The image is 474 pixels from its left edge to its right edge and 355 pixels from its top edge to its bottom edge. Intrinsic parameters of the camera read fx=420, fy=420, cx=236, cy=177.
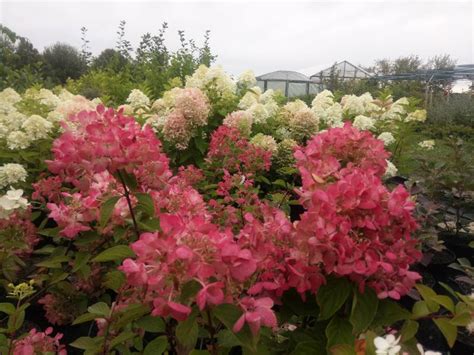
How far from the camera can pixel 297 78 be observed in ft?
69.2

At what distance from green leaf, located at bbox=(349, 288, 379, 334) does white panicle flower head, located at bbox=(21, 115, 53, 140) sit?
199 centimetres

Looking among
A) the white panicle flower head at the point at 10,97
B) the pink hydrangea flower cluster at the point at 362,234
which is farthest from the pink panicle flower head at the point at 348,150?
the white panicle flower head at the point at 10,97

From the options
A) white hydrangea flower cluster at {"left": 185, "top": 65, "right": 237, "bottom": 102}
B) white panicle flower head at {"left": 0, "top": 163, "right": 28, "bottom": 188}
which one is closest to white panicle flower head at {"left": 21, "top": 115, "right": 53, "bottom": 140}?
white panicle flower head at {"left": 0, "top": 163, "right": 28, "bottom": 188}

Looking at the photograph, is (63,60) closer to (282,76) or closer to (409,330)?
(282,76)

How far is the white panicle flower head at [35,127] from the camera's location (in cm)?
226

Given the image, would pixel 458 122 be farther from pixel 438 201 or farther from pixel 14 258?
pixel 14 258

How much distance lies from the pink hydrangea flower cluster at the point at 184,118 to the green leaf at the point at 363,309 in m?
1.95

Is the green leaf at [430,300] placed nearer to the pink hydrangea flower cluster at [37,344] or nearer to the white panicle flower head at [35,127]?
the pink hydrangea flower cluster at [37,344]

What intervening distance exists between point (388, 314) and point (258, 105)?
218cm

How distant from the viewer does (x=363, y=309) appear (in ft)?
2.83

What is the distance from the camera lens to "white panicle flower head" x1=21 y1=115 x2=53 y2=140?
2.26 metres

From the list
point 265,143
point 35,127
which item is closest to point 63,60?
point 35,127

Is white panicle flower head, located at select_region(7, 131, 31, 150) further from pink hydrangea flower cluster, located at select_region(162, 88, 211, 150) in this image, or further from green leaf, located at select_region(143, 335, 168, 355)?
green leaf, located at select_region(143, 335, 168, 355)

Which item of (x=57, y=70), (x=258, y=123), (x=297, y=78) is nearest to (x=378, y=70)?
(x=297, y=78)
